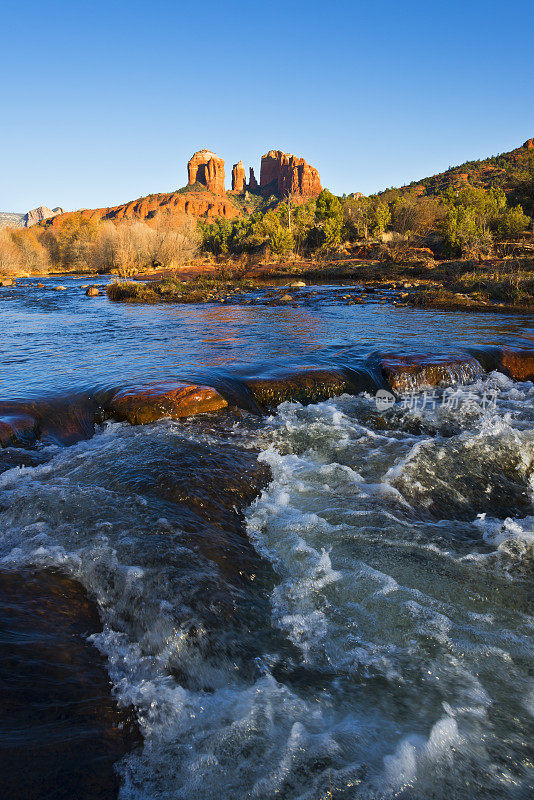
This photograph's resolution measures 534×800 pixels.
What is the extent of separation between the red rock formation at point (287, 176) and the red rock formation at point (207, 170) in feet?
60.3

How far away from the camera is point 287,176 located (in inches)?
6457

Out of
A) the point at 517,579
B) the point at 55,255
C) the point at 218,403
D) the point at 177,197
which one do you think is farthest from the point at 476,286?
the point at 177,197

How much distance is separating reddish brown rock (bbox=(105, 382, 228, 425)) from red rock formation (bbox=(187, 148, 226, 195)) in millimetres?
186448

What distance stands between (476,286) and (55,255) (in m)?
75.6

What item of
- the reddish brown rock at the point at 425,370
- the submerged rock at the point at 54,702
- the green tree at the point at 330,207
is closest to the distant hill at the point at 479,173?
the green tree at the point at 330,207

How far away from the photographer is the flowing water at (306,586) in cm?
184

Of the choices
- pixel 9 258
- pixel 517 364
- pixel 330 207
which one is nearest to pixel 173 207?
pixel 9 258

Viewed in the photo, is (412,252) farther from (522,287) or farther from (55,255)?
(55,255)

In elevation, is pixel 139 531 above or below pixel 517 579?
above

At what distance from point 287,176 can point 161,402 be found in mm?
182471

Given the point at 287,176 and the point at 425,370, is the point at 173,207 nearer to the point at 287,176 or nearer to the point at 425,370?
the point at 287,176

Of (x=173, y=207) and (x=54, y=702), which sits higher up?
(x=173, y=207)

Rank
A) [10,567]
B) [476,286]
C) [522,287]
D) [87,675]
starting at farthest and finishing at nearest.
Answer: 1. [476,286]
2. [522,287]
3. [10,567]
4. [87,675]

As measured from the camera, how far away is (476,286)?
64.0 ft
